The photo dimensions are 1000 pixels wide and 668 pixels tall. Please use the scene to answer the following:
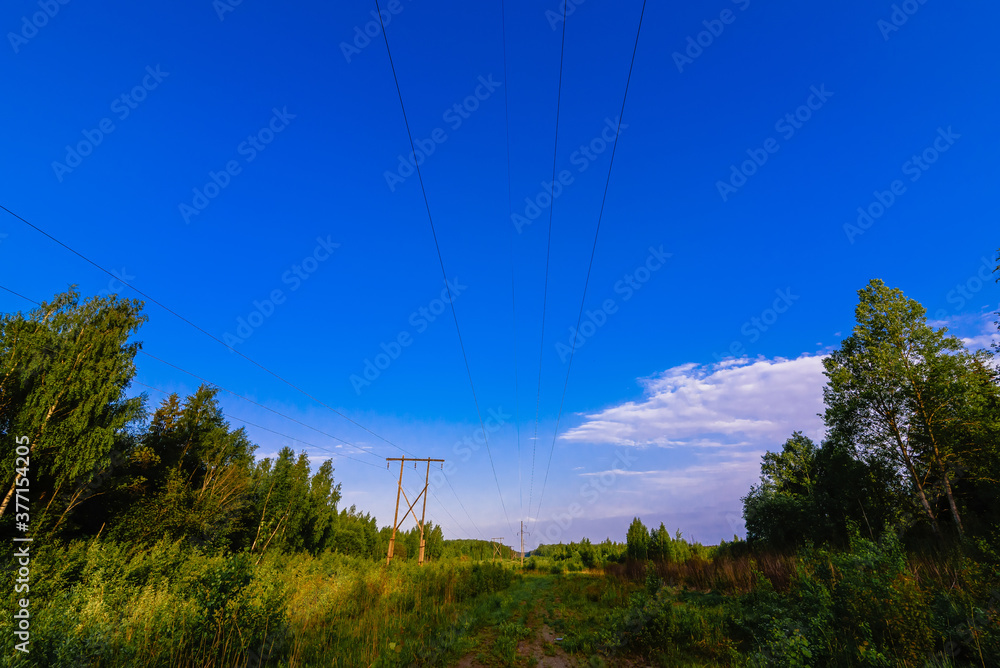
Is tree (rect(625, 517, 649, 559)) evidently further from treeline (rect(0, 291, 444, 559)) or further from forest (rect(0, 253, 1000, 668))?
treeline (rect(0, 291, 444, 559))

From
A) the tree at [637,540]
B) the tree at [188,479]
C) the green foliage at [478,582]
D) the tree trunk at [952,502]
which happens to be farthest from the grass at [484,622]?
the tree at [637,540]

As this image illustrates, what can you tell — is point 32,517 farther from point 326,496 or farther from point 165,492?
point 326,496

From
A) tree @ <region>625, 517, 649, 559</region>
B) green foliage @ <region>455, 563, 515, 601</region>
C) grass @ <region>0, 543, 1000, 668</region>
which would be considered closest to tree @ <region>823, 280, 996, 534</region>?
grass @ <region>0, 543, 1000, 668</region>

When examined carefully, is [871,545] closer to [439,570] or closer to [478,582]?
[478,582]

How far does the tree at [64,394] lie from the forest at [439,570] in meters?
0.08

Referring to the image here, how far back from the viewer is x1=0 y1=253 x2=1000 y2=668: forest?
6.64 meters

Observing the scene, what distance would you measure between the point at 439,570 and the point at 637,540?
87.9 ft

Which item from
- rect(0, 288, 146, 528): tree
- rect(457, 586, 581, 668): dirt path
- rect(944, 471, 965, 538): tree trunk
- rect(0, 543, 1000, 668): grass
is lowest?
rect(457, 586, 581, 668): dirt path

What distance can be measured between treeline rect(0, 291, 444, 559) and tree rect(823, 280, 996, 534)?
34.5 m

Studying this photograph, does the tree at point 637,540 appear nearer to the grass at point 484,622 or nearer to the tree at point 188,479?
the grass at point 484,622

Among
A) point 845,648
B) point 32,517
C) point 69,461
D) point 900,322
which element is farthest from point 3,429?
point 900,322

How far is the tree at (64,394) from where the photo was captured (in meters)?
14.2

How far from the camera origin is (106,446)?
53.4 ft

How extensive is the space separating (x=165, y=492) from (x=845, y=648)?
2943 cm
